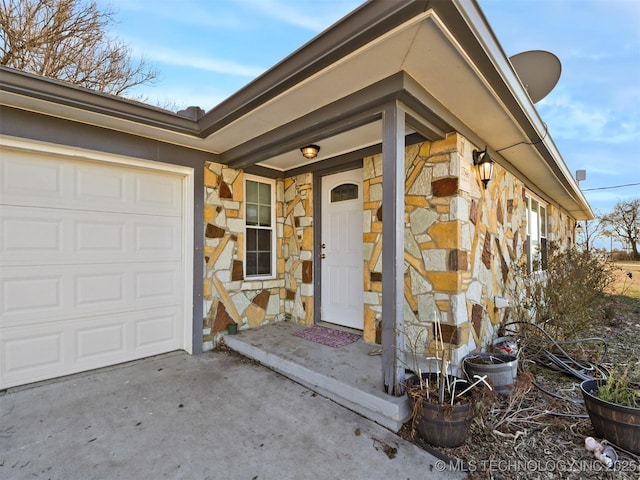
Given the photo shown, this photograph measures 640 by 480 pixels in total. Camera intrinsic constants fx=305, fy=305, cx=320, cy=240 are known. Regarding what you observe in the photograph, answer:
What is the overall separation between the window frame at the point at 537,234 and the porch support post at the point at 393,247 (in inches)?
145

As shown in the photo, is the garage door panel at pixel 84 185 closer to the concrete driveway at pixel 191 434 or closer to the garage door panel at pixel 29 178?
the garage door panel at pixel 29 178

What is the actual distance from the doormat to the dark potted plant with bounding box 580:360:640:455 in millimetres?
2127

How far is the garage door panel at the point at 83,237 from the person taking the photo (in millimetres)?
2754

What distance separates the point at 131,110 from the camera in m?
2.83

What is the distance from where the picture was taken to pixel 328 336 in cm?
380

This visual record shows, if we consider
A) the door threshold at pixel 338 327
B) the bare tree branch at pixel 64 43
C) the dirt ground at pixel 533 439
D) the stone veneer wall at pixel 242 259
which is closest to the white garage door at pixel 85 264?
the stone veneer wall at pixel 242 259

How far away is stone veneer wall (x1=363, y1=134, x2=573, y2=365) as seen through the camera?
9.34ft

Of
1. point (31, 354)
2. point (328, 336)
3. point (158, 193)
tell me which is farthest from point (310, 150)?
point (31, 354)

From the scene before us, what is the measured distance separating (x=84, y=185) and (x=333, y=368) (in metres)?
3.06

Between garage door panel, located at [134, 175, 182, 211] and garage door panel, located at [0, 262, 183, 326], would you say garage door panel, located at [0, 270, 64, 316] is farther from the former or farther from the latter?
garage door panel, located at [134, 175, 182, 211]

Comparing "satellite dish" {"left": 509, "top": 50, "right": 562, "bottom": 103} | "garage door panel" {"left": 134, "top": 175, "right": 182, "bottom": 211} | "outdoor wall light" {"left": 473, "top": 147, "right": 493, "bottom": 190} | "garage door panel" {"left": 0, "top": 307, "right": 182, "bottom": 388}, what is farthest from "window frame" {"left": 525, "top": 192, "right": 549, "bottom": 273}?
"garage door panel" {"left": 0, "top": 307, "right": 182, "bottom": 388}

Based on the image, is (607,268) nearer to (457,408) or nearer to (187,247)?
(457,408)

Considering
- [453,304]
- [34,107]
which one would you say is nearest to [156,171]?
[34,107]

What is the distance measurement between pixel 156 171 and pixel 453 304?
3.47 metres
